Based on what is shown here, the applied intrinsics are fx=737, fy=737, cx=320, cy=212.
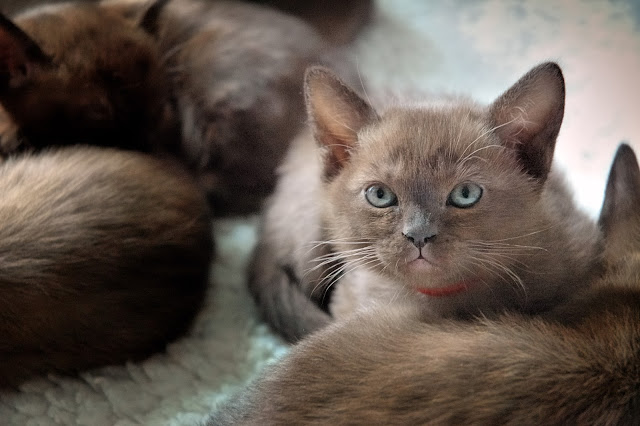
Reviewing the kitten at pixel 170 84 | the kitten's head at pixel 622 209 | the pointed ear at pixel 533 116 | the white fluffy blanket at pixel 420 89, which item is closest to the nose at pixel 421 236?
the pointed ear at pixel 533 116

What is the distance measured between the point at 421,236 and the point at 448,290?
185 millimetres

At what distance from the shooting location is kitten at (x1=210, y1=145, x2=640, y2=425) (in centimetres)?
102

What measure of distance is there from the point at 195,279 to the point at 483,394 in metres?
0.86

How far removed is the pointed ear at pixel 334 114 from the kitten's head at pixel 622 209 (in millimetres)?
512

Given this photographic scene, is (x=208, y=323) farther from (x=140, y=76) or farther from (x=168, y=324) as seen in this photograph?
(x=140, y=76)

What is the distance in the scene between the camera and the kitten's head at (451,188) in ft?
4.10

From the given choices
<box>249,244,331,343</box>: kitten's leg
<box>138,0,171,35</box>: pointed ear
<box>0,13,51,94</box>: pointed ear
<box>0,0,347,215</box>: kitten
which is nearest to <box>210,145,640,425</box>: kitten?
<box>249,244,331,343</box>: kitten's leg

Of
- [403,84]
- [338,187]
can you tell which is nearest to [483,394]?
[338,187]

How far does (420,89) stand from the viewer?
6.69ft

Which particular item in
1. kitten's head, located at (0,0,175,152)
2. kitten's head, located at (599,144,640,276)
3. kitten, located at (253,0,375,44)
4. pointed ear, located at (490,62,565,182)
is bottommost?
kitten's head, located at (0,0,175,152)

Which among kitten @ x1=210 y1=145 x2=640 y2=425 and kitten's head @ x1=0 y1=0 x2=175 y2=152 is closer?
kitten @ x1=210 y1=145 x2=640 y2=425

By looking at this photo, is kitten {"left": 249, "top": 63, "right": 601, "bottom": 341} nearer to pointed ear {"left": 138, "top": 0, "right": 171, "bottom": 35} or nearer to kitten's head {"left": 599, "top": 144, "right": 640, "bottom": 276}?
kitten's head {"left": 599, "top": 144, "right": 640, "bottom": 276}

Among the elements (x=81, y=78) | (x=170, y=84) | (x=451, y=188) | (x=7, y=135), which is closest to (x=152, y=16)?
(x=170, y=84)

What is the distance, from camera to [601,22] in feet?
7.75
